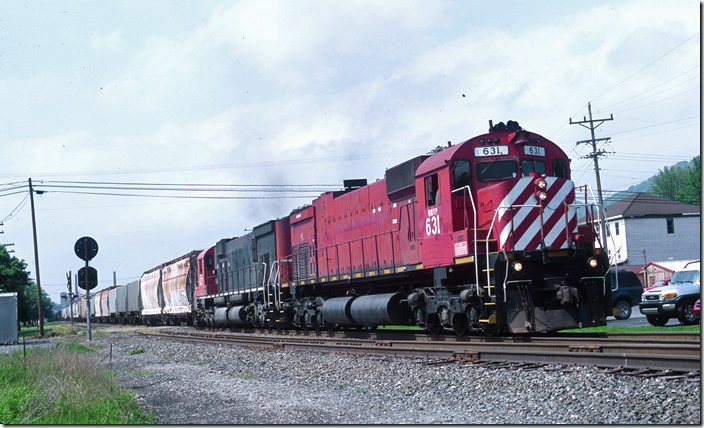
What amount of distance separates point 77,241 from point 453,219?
1140 centimetres

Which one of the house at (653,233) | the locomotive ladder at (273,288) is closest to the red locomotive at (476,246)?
the locomotive ladder at (273,288)

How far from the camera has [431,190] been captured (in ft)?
48.9

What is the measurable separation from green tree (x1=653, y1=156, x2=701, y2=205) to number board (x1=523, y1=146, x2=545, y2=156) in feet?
233

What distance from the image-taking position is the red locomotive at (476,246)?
13.1m

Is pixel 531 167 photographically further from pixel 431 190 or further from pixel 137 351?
pixel 137 351

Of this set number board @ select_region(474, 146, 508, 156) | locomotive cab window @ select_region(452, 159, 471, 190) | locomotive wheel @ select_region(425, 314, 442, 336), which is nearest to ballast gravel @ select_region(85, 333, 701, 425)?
locomotive wheel @ select_region(425, 314, 442, 336)

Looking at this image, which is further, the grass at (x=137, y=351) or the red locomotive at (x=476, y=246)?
the grass at (x=137, y=351)

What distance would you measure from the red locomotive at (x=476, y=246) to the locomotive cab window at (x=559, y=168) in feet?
0.09

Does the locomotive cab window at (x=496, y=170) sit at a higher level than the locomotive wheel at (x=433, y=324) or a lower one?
higher

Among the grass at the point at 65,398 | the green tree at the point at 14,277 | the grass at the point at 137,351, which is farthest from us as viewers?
the green tree at the point at 14,277

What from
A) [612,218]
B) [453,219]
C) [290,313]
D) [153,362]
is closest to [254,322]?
[290,313]

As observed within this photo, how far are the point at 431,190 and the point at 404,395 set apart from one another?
6469 mm

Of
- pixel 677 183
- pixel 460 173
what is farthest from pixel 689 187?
pixel 460 173

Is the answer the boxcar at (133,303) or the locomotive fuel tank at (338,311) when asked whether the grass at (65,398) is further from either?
the boxcar at (133,303)
